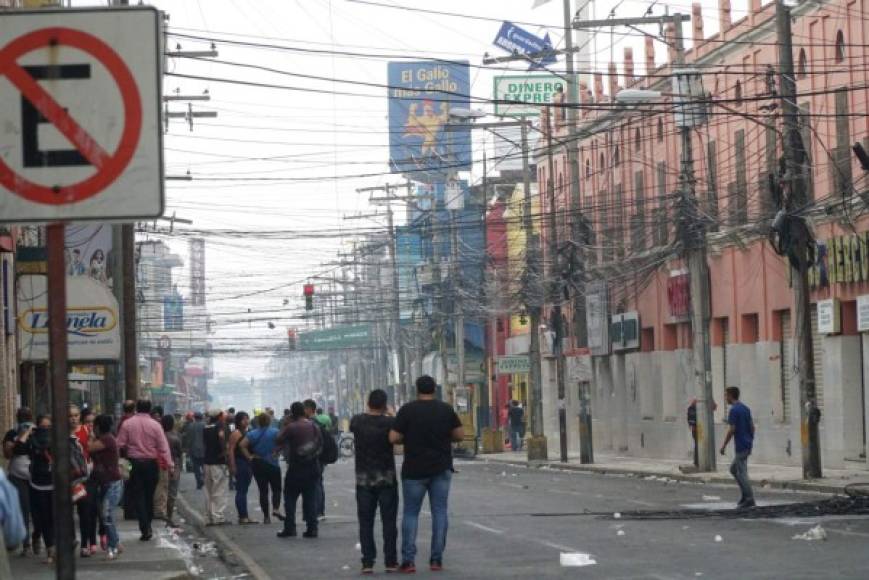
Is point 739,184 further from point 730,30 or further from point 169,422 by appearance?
point 169,422

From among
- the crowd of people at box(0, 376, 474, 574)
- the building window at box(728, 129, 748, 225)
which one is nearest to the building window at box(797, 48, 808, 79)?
the building window at box(728, 129, 748, 225)

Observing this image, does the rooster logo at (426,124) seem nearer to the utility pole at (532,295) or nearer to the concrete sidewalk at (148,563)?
the utility pole at (532,295)

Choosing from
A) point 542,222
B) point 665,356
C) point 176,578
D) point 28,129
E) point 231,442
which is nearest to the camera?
point 28,129

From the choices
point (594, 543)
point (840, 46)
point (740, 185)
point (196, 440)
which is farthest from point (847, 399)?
point (594, 543)

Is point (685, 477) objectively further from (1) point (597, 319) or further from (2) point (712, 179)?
(1) point (597, 319)

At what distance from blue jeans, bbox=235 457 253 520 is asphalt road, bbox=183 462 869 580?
0.72 meters

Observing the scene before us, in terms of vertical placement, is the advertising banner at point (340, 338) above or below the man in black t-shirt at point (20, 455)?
above

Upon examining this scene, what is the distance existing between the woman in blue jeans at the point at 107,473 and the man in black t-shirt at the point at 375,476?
4161 millimetres

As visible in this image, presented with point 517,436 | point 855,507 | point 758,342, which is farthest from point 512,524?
point 517,436

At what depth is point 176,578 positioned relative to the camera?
1816cm

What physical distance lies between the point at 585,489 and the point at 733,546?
17.2m

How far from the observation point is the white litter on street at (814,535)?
2044 centimetres

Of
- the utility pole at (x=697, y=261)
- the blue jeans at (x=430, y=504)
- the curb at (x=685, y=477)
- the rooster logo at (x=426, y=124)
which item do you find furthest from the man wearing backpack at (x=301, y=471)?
the rooster logo at (x=426, y=124)

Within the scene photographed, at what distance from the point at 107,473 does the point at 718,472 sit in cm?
2334
